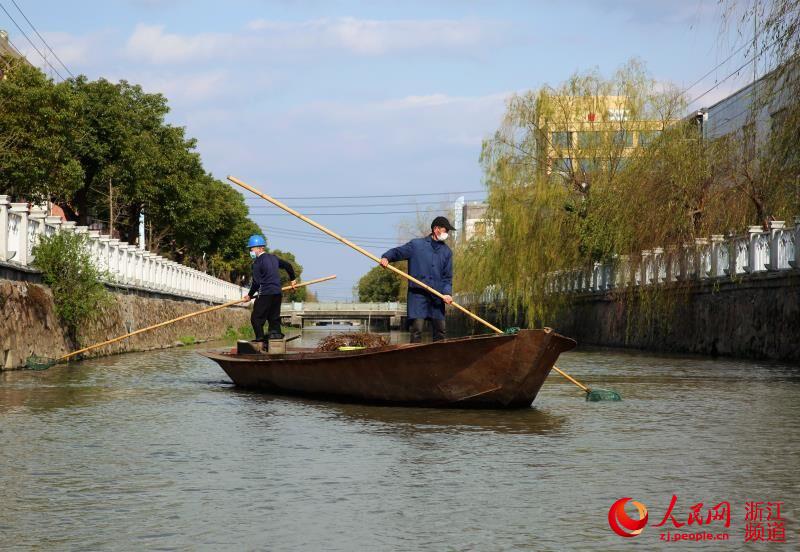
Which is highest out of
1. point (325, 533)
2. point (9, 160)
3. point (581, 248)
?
point (9, 160)

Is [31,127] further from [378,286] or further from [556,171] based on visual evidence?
[378,286]

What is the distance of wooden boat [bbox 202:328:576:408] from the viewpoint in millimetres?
10906

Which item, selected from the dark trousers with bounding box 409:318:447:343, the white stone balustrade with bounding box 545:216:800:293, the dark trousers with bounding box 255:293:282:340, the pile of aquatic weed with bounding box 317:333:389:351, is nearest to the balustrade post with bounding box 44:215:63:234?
the dark trousers with bounding box 255:293:282:340

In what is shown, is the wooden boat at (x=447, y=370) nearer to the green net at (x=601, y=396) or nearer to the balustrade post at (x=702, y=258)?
the green net at (x=601, y=396)

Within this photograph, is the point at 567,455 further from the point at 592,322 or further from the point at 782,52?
the point at 592,322

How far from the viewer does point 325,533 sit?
18.7 ft

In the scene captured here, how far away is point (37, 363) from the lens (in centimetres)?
1800

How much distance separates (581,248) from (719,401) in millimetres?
20665

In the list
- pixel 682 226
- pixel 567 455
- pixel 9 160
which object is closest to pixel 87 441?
pixel 567 455

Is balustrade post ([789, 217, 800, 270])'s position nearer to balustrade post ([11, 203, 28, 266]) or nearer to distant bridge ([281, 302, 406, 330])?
balustrade post ([11, 203, 28, 266])

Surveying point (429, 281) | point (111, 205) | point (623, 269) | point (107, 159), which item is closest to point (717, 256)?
point (623, 269)

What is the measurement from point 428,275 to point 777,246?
12.5 meters

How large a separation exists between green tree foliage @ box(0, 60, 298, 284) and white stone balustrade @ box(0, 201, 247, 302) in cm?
285

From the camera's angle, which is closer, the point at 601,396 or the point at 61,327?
the point at 601,396
